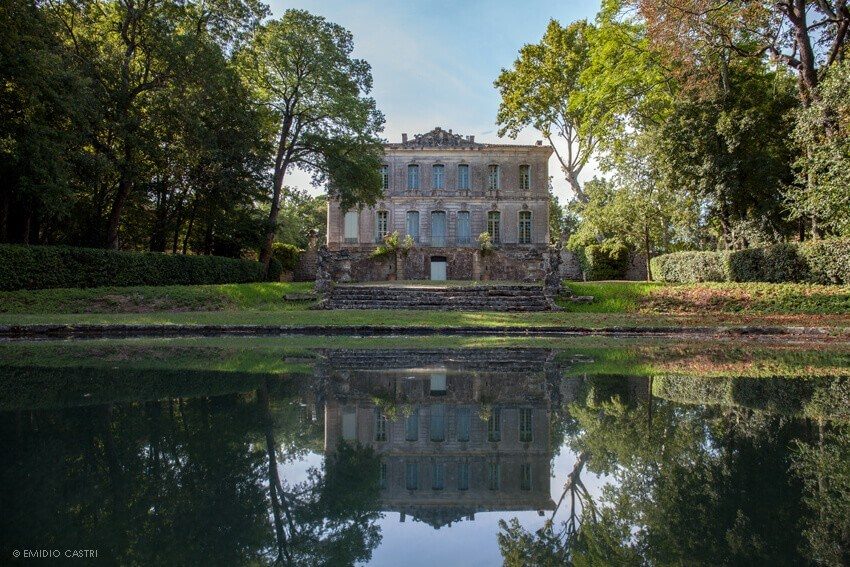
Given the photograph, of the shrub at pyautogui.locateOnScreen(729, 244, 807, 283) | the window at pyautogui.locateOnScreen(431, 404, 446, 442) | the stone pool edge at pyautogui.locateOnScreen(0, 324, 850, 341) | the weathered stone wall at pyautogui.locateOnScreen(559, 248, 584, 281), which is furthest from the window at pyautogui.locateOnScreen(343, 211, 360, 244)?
the window at pyautogui.locateOnScreen(431, 404, 446, 442)

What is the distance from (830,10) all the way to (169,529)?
1894 centimetres

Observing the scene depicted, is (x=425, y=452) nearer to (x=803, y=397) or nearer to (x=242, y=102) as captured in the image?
(x=803, y=397)

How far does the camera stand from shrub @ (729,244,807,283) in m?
14.6

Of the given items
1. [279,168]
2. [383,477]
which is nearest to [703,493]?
[383,477]

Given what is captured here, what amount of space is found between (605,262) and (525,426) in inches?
1027

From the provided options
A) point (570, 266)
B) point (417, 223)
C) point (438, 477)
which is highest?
point (417, 223)

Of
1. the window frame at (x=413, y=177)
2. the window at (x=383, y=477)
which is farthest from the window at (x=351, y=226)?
the window at (x=383, y=477)

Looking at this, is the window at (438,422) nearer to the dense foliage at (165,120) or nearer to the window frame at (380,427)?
the window frame at (380,427)

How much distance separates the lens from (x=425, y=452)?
279 centimetres

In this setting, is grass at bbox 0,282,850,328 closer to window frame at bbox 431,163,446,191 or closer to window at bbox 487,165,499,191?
window at bbox 487,165,499,191

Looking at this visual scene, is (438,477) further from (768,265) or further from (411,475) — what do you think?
(768,265)

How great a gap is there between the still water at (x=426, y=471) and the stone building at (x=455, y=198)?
26.6 metres

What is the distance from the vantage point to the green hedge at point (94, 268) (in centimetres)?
1385

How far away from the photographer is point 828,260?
13781 mm
